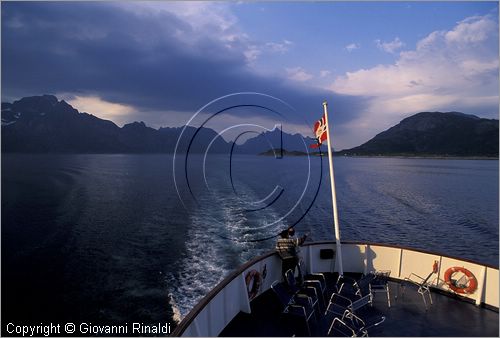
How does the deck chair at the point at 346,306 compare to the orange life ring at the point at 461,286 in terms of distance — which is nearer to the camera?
the deck chair at the point at 346,306

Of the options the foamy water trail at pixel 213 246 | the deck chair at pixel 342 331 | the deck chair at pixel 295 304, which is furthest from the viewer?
the foamy water trail at pixel 213 246

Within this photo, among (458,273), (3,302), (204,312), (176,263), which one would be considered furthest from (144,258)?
(458,273)

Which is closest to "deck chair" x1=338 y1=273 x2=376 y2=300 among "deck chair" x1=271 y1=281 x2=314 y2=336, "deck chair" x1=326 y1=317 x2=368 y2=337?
"deck chair" x1=271 y1=281 x2=314 y2=336

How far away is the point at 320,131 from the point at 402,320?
5.33 metres

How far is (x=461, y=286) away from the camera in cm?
808

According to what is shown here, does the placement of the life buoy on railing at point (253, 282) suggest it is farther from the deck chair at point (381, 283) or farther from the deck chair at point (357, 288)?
the deck chair at point (381, 283)

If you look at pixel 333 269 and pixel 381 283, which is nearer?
pixel 381 283

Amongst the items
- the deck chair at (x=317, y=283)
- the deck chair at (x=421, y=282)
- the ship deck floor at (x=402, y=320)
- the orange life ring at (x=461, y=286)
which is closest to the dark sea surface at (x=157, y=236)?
the deck chair at (x=317, y=283)

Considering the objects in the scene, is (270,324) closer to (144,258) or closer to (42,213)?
(144,258)

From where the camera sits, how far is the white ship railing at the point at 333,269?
19.4ft

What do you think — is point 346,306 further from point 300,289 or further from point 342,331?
point 300,289

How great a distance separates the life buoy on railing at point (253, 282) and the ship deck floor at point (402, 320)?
0.22 m

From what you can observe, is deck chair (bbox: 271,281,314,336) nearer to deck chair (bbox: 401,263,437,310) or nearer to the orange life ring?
deck chair (bbox: 401,263,437,310)

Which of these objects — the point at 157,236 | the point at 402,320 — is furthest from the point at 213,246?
the point at 402,320
